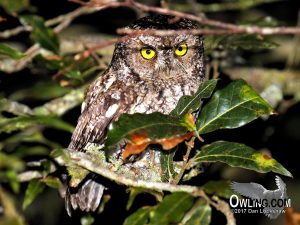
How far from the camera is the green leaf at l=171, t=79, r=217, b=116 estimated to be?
2.34 metres

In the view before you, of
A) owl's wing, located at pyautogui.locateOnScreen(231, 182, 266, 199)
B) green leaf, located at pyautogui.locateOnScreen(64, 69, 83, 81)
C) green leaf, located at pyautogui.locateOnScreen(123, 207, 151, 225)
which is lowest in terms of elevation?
owl's wing, located at pyautogui.locateOnScreen(231, 182, 266, 199)

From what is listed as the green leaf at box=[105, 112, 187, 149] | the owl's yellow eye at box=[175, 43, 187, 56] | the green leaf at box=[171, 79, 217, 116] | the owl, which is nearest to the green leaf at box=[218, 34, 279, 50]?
the owl

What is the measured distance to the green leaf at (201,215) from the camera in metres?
1.96

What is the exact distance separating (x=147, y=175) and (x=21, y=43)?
101 inches

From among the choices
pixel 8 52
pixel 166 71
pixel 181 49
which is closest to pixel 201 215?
pixel 8 52

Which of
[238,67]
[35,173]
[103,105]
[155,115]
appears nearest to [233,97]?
[155,115]

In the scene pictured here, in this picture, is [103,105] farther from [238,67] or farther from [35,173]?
[238,67]

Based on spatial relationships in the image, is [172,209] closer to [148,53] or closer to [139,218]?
[139,218]

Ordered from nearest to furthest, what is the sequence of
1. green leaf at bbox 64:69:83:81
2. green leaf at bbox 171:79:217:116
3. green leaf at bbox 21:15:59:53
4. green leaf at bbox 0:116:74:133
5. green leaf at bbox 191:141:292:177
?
green leaf at bbox 0:116:74:133, green leaf at bbox 191:141:292:177, green leaf at bbox 171:79:217:116, green leaf at bbox 21:15:59:53, green leaf at bbox 64:69:83:81

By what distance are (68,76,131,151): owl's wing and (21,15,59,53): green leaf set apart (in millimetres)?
565

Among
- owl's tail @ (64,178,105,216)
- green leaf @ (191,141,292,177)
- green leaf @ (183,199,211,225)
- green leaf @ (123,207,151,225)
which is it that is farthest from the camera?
owl's tail @ (64,178,105,216)

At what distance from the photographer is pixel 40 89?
2.17m

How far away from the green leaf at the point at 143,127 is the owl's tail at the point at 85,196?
1.62 metres

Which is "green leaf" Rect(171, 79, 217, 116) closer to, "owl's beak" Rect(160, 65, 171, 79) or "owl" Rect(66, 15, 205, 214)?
"owl" Rect(66, 15, 205, 214)
